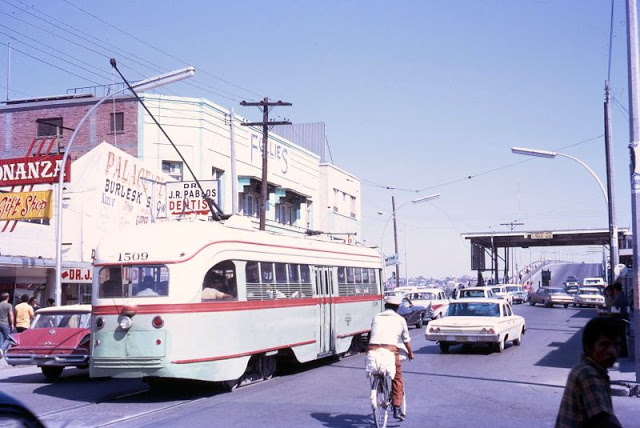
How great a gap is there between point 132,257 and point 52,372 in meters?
4.89

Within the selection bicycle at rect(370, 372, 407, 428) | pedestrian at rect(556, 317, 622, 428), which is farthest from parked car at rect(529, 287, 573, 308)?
pedestrian at rect(556, 317, 622, 428)

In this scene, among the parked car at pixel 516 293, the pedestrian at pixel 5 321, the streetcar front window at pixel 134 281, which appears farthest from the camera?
the parked car at pixel 516 293

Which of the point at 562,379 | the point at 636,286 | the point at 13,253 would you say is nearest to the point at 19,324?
the point at 13,253

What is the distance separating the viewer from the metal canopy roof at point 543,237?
2522 inches

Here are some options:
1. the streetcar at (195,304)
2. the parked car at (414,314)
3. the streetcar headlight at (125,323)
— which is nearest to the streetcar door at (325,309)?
the streetcar at (195,304)

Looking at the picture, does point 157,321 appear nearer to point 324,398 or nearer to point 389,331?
point 324,398

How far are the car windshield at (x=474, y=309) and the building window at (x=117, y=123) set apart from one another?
19564mm

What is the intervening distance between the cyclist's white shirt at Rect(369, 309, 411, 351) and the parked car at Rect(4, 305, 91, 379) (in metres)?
7.58

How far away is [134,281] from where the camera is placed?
13.2m

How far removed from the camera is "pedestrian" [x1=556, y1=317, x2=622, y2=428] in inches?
174

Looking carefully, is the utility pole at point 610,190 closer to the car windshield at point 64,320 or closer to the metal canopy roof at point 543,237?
the car windshield at point 64,320

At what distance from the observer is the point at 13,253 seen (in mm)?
23844

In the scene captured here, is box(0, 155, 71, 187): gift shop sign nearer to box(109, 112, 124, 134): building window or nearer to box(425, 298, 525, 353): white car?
box(109, 112, 124, 134): building window

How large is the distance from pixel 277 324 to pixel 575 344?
Result: 1179 centimetres
